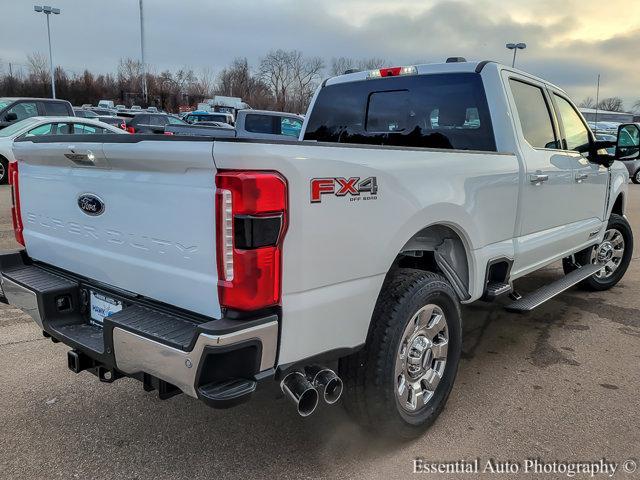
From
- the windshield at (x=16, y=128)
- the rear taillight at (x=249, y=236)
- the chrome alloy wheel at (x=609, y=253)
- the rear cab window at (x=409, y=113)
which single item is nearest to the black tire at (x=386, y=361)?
the rear taillight at (x=249, y=236)

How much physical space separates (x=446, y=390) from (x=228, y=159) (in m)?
1.98

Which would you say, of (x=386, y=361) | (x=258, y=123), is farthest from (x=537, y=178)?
(x=258, y=123)

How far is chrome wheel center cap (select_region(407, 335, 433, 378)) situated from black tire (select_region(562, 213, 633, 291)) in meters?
3.36

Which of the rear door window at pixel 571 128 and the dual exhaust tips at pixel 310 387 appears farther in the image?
the rear door window at pixel 571 128

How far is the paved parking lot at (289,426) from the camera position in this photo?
9.13ft

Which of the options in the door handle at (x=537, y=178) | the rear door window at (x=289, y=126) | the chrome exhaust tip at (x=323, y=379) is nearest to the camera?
the chrome exhaust tip at (x=323, y=379)

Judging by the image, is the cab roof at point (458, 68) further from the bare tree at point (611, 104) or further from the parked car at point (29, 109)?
the bare tree at point (611, 104)

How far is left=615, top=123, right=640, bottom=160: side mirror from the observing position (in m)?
5.33

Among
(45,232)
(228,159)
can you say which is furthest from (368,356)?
(45,232)

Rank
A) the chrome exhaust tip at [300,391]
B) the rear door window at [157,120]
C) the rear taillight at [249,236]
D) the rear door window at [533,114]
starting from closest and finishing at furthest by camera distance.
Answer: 1. the rear taillight at [249,236]
2. the chrome exhaust tip at [300,391]
3. the rear door window at [533,114]
4. the rear door window at [157,120]

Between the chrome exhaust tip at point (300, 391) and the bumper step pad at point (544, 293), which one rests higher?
the chrome exhaust tip at point (300, 391)

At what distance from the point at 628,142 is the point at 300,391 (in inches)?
184

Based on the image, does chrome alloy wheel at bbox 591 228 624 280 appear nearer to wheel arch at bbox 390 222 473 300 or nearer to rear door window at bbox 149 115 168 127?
wheel arch at bbox 390 222 473 300

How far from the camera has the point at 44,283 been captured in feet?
9.36
